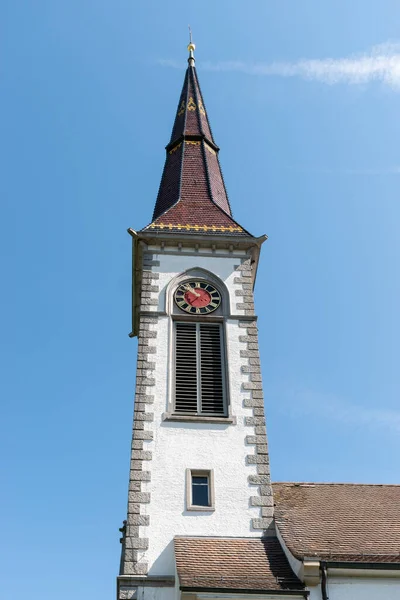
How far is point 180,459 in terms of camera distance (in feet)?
52.3

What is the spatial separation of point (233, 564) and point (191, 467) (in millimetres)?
2674

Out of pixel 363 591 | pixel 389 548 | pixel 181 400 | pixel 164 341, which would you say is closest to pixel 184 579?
pixel 363 591

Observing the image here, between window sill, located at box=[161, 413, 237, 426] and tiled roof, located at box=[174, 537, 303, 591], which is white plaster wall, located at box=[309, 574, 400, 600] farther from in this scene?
window sill, located at box=[161, 413, 237, 426]

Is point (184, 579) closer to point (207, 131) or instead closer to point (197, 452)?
point (197, 452)

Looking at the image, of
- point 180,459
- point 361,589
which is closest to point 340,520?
point 361,589

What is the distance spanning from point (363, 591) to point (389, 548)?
1437mm

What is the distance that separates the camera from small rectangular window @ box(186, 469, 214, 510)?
49.9 ft

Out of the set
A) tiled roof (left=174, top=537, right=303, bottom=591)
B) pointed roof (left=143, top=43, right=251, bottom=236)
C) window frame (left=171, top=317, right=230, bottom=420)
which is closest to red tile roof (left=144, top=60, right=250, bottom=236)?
pointed roof (left=143, top=43, right=251, bottom=236)

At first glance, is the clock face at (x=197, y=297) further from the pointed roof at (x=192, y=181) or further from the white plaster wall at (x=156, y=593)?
the white plaster wall at (x=156, y=593)

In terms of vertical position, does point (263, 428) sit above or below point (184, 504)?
above

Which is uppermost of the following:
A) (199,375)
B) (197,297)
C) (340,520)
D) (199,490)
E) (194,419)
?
(197,297)

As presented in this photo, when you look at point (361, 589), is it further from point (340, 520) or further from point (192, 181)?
point (192, 181)

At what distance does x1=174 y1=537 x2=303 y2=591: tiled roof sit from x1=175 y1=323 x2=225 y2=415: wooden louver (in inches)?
136

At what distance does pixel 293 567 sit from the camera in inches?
527
